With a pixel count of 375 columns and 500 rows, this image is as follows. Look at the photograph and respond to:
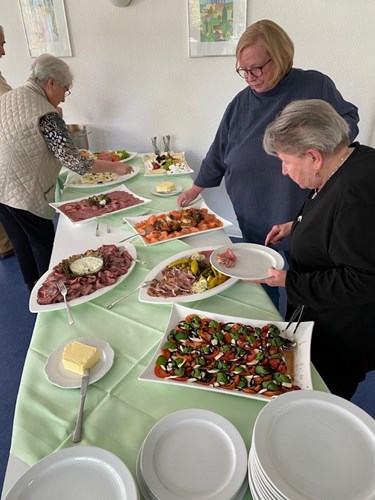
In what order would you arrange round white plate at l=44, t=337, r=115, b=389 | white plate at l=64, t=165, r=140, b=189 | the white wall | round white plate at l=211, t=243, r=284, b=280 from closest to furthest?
round white plate at l=44, t=337, r=115, b=389 → round white plate at l=211, t=243, r=284, b=280 → white plate at l=64, t=165, r=140, b=189 → the white wall

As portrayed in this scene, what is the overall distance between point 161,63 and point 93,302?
250cm

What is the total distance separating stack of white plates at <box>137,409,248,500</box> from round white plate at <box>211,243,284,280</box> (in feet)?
1.87

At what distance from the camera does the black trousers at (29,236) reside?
2260mm

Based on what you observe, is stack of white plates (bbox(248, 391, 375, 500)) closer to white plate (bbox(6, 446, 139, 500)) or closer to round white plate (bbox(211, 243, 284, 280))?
white plate (bbox(6, 446, 139, 500))

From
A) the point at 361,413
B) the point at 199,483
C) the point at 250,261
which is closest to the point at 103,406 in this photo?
the point at 199,483

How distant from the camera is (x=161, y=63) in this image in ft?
9.87

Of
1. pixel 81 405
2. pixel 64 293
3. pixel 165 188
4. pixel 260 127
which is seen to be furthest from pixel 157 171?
pixel 81 405

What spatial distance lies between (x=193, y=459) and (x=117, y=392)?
277 millimetres

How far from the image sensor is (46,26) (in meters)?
3.10

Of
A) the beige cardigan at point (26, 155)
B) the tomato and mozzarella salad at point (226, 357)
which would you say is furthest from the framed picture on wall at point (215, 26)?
the tomato and mozzarella salad at point (226, 357)

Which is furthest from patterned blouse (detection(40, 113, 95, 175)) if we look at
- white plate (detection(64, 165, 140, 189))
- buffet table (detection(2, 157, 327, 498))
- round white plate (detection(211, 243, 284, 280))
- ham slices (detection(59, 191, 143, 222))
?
round white plate (detection(211, 243, 284, 280))

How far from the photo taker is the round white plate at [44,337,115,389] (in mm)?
918

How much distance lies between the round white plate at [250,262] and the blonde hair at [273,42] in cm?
80

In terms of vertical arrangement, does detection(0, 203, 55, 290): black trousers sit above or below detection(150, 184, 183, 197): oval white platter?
below
